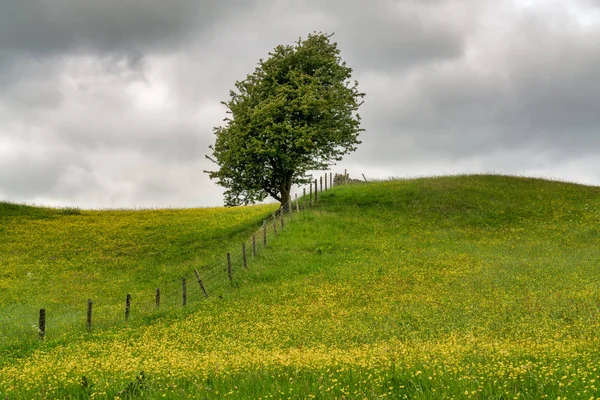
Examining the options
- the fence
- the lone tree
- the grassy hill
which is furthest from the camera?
the lone tree

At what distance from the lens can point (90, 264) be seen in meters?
43.8

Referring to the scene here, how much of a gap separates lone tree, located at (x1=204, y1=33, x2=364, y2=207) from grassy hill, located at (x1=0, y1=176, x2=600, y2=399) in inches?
193

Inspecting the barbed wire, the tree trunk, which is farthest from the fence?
the tree trunk

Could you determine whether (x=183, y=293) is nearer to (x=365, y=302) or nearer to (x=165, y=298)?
(x=165, y=298)

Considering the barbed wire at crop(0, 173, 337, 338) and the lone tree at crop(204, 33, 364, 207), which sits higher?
the lone tree at crop(204, 33, 364, 207)

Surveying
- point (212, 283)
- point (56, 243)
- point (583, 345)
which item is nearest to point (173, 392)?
point (583, 345)

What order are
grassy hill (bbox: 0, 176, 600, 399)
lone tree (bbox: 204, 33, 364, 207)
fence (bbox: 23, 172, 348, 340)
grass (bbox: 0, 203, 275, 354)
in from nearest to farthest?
grassy hill (bbox: 0, 176, 600, 399), fence (bbox: 23, 172, 348, 340), grass (bbox: 0, 203, 275, 354), lone tree (bbox: 204, 33, 364, 207)

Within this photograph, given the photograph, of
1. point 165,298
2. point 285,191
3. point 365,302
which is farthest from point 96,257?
point 365,302

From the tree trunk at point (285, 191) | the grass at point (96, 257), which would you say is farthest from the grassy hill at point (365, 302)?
the tree trunk at point (285, 191)

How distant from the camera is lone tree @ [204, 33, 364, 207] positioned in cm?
4766

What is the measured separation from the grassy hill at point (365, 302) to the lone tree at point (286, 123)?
489 cm

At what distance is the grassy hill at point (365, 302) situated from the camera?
10336 mm

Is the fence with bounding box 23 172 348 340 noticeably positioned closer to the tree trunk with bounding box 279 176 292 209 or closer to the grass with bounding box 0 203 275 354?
the grass with bounding box 0 203 275 354

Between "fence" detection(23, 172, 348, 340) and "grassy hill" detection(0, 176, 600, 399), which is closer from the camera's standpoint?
"grassy hill" detection(0, 176, 600, 399)
